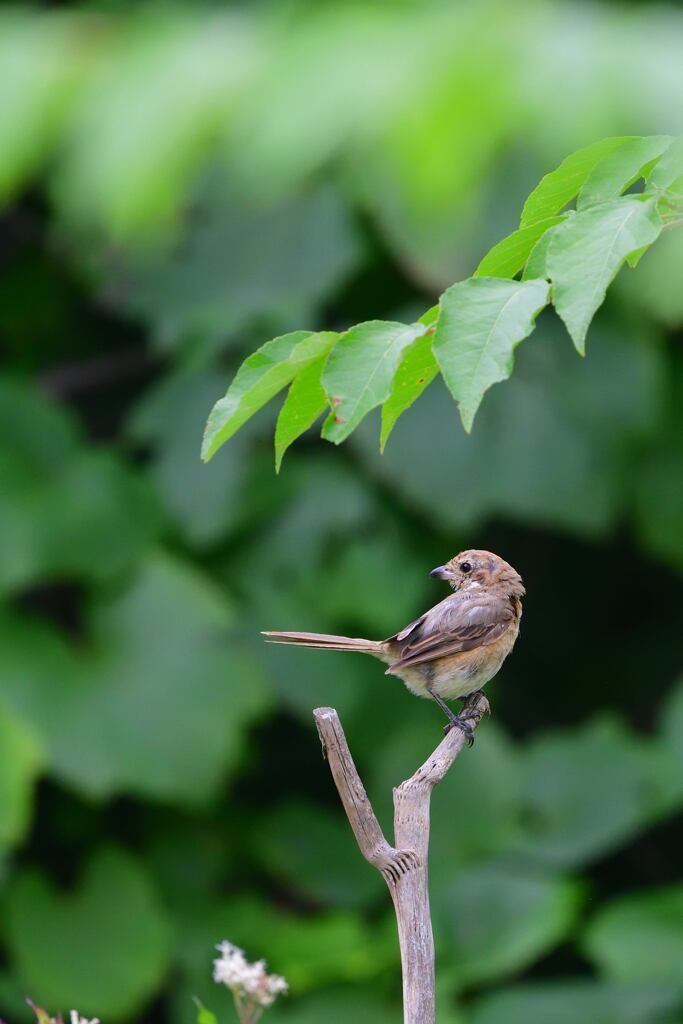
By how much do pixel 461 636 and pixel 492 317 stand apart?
1788 millimetres

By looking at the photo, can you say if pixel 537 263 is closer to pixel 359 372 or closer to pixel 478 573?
pixel 359 372

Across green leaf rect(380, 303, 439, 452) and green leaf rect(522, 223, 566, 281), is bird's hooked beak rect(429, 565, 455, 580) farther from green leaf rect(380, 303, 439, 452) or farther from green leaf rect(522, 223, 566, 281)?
green leaf rect(522, 223, 566, 281)

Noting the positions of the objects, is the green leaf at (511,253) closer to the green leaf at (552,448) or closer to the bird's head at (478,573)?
the bird's head at (478,573)

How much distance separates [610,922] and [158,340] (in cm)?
303

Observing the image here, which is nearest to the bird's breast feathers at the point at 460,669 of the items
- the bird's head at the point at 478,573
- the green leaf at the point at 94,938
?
the bird's head at the point at 478,573

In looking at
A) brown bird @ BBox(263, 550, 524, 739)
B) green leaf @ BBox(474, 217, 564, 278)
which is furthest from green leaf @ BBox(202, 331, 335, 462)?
brown bird @ BBox(263, 550, 524, 739)

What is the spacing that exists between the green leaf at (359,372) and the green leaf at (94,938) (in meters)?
4.21

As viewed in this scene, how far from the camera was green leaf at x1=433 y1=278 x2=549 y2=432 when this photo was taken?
5.34 feet

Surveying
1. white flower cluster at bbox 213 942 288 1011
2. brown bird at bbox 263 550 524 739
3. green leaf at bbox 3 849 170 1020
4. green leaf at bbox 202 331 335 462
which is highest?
green leaf at bbox 202 331 335 462

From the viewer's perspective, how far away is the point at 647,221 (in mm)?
1693

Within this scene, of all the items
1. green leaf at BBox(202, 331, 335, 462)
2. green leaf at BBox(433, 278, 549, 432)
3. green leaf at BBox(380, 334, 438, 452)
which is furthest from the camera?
green leaf at BBox(380, 334, 438, 452)

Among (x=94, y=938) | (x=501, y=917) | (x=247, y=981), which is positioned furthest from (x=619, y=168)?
(x=94, y=938)

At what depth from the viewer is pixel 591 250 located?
1.68 metres

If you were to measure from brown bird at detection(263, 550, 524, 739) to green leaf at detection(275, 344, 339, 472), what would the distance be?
1.46 meters
